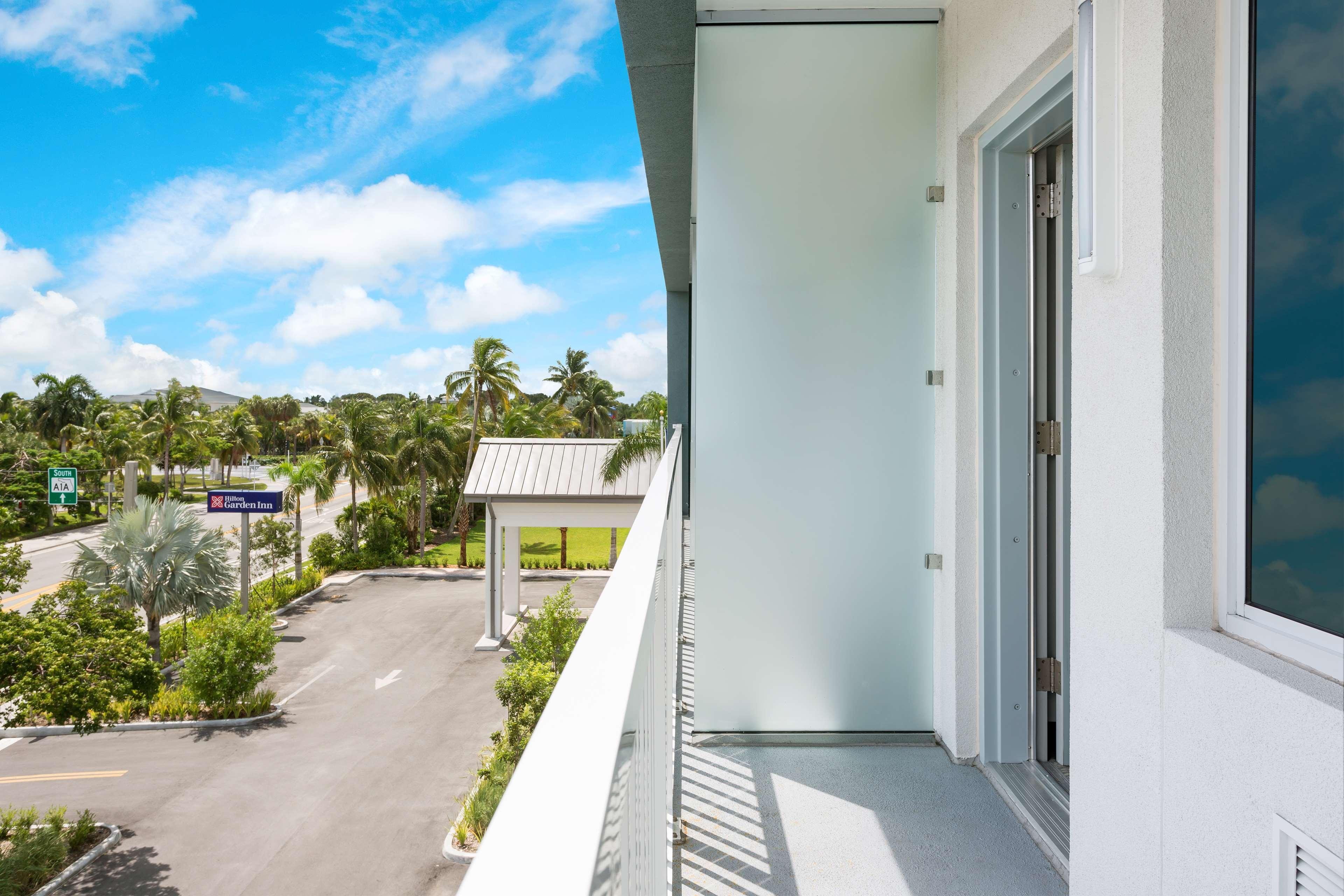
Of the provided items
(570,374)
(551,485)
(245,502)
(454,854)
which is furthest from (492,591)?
(570,374)

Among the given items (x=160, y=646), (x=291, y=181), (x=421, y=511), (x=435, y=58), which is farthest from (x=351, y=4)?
(x=160, y=646)

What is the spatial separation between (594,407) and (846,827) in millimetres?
43442

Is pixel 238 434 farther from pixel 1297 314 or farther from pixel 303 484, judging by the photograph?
pixel 1297 314

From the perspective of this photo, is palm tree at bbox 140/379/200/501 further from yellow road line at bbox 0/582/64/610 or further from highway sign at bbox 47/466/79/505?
yellow road line at bbox 0/582/64/610

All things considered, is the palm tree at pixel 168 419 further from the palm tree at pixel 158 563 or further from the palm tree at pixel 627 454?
the palm tree at pixel 627 454

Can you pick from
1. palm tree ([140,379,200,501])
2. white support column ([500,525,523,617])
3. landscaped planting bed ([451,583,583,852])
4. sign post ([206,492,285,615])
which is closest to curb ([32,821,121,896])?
landscaped planting bed ([451,583,583,852])

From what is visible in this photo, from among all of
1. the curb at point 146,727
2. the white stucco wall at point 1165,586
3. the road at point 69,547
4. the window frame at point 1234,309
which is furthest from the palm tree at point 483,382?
the window frame at point 1234,309

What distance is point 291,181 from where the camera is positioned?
110 m

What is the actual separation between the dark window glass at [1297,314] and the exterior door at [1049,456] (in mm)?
1298

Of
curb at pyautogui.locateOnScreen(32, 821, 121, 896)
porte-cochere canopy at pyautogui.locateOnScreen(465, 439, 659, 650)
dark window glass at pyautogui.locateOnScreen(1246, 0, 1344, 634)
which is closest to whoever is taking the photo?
dark window glass at pyautogui.locateOnScreen(1246, 0, 1344, 634)

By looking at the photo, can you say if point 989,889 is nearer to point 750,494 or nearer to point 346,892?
point 750,494

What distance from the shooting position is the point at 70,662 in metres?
11.9

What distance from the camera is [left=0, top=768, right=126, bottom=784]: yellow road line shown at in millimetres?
13281

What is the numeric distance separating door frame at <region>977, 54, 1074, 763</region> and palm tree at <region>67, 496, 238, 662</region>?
1834 centimetres
